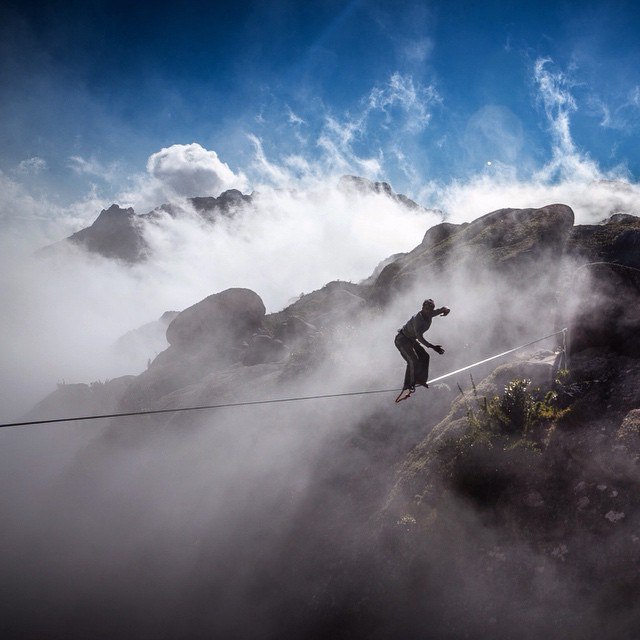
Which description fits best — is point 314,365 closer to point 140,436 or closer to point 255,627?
point 255,627

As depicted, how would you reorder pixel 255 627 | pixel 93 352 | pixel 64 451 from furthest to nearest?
pixel 93 352
pixel 64 451
pixel 255 627

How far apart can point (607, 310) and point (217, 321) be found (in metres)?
43.8

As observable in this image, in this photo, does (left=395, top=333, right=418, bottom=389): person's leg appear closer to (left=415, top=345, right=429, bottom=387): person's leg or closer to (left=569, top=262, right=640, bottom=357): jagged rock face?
(left=415, top=345, right=429, bottom=387): person's leg

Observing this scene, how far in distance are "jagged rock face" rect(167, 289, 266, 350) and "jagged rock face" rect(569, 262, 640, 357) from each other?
133 feet

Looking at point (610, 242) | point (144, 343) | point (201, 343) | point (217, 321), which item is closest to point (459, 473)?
point (610, 242)

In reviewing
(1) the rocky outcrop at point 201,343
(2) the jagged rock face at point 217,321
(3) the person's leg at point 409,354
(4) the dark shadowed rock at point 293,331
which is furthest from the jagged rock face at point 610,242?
(2) the jagged rock face at point 217,321

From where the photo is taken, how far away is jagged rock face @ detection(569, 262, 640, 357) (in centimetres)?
1037

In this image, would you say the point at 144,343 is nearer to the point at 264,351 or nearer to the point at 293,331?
the point at 293,331

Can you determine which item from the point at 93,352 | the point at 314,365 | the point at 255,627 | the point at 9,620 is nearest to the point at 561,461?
the point at 255,627

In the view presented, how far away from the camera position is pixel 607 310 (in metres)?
10.9

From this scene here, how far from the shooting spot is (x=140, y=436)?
2881 centimetres

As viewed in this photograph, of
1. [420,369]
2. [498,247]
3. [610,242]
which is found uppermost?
[610,242]

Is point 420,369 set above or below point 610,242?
below

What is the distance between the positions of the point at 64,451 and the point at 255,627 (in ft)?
213
